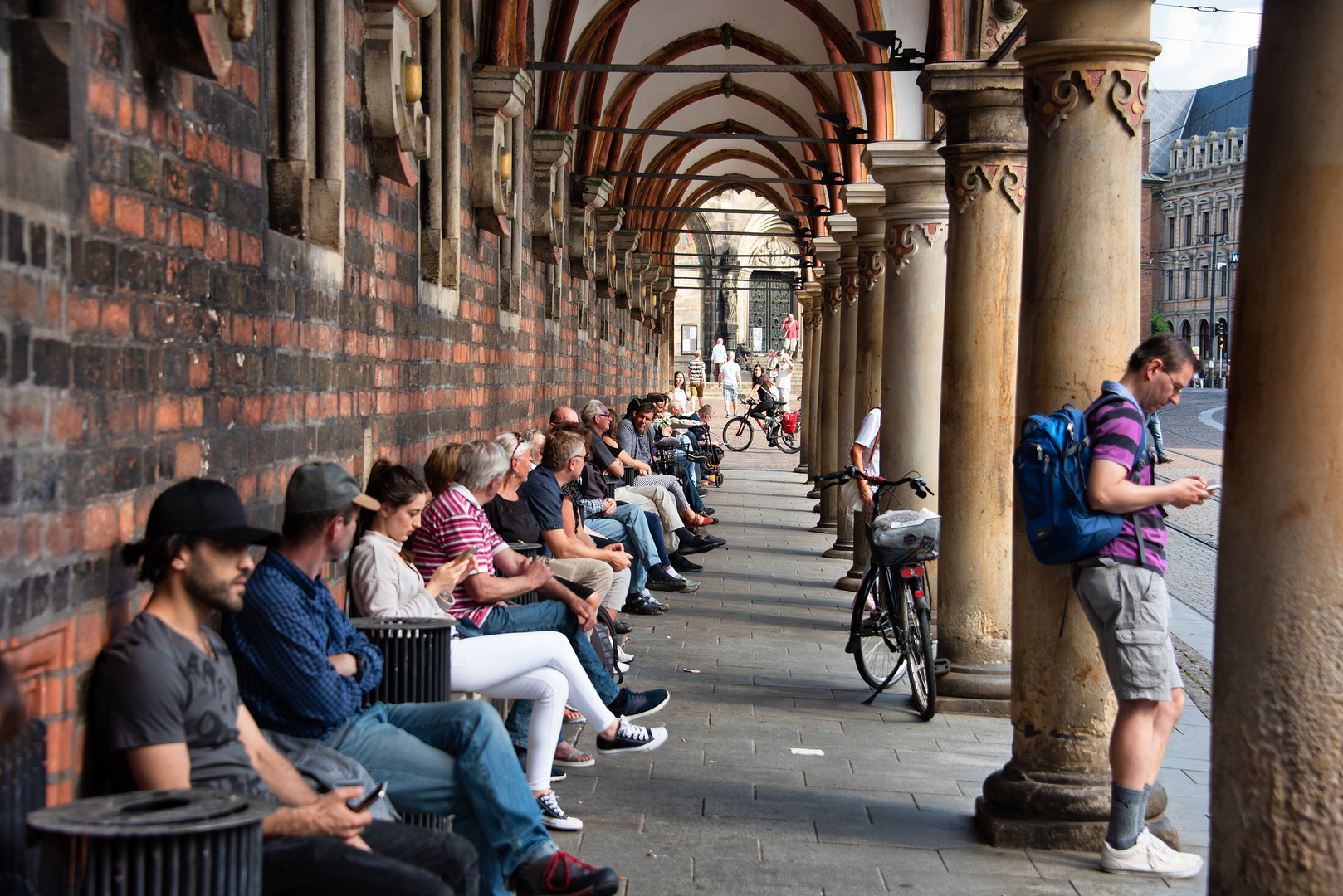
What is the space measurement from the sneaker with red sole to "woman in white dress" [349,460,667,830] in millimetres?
698

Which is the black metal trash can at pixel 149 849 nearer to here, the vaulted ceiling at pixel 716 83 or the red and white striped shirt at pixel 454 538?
the red and white striped shirt at pixel 454 538

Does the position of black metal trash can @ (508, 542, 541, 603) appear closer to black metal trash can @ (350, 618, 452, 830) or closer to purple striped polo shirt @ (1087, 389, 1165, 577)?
black metal trash can @ (350, 618, 452, 830)

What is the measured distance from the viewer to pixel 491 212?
8062 mm

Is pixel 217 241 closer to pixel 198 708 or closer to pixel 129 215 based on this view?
pixel 129 215

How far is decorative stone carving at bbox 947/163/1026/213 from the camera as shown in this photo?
20.3ft

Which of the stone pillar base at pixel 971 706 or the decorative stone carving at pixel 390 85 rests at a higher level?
the decorative stone carving at pixel 390 85

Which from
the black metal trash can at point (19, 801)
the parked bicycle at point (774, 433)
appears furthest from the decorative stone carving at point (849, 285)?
the parked bicycle at point (774, 433)

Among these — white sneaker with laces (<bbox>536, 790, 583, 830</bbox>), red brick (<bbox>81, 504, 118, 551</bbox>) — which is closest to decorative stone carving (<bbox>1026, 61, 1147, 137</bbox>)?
white sneaker with laces (<bbox>536, 790, 583, 830</bbox>)

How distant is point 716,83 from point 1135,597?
18.3 m

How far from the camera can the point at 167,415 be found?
3.24 metres

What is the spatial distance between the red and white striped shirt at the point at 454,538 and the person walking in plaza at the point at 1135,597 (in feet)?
7.05

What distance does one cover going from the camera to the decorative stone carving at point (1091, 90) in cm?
436

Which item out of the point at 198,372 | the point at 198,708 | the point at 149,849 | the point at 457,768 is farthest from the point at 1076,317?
the point at 149,849

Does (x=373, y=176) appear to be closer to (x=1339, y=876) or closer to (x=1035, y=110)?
(x=1035, y=110)
